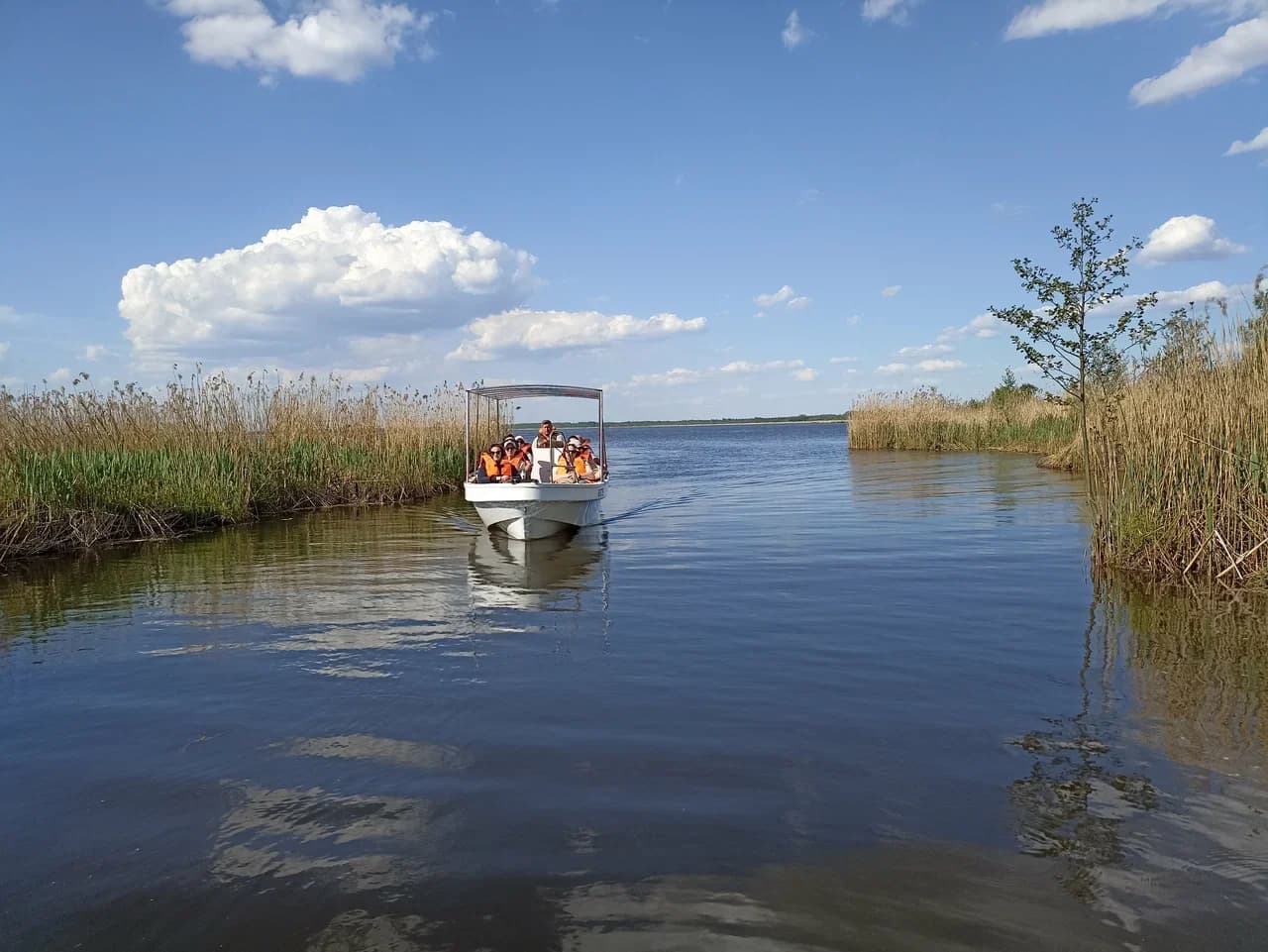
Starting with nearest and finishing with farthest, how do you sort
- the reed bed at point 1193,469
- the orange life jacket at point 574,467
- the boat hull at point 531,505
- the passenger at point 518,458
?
the reed bed at point 1193,469 → the boat hull at point 531,505 → the passenger at point 518,458 → the orange life jacket at point 574,467

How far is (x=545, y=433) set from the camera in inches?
693

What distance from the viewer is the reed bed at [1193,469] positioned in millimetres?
9070

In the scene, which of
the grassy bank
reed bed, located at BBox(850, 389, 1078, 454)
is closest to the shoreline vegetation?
the grassy bank

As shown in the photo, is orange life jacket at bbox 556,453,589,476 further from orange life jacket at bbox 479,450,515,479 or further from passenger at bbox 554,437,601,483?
orange life jacket at bbox 479,450,515,479

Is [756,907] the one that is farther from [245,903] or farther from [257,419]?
[257,419]

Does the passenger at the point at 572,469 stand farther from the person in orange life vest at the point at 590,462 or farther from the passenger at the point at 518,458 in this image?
the passenger at the point at 518,458

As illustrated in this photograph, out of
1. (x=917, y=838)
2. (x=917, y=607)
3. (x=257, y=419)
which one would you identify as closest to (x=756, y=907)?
(x=917, y=838)

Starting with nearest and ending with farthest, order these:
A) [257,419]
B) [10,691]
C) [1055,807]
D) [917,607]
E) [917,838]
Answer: [917,838] → [1055,807] → [10,691] → [917,607] → [257,419]

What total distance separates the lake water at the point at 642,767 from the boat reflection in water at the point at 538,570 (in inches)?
6.6

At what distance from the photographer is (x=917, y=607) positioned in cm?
929

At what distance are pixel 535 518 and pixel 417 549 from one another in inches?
81.1

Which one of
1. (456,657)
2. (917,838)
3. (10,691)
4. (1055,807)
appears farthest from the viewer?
(456,657)

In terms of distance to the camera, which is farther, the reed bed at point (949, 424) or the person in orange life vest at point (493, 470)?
the reed bed at point (949, 424)

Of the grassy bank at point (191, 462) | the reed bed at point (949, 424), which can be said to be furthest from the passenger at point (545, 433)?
the reed bed at point (949, 424)
